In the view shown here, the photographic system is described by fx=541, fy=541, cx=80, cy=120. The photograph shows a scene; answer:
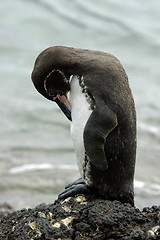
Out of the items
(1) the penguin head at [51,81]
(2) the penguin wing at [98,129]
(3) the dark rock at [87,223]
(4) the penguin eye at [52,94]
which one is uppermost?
(1) the penguin head at [51,81]

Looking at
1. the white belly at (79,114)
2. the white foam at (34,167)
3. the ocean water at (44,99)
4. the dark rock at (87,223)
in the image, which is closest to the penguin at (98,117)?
the white belly at (79,114)

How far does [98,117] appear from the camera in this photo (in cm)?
544

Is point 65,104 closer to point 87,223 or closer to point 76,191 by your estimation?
point 76,191

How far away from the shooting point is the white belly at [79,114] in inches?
223

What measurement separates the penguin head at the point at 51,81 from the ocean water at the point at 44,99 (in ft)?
11.6

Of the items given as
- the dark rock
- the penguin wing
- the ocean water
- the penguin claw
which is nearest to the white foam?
the ocean water

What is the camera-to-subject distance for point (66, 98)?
6.17 meters

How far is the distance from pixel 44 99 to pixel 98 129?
9.69 meters

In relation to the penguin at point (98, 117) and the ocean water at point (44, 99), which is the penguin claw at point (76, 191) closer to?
the penguin at point (98, 117)

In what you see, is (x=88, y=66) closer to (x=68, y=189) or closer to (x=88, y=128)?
(x=88, y=128)

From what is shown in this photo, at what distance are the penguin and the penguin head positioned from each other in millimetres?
11

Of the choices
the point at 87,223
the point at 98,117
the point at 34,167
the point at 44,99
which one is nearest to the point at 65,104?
the point at 98,117

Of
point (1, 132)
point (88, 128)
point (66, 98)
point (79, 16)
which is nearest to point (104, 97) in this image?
point (88, 128)

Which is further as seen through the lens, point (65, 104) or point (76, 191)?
point (65, 104)
